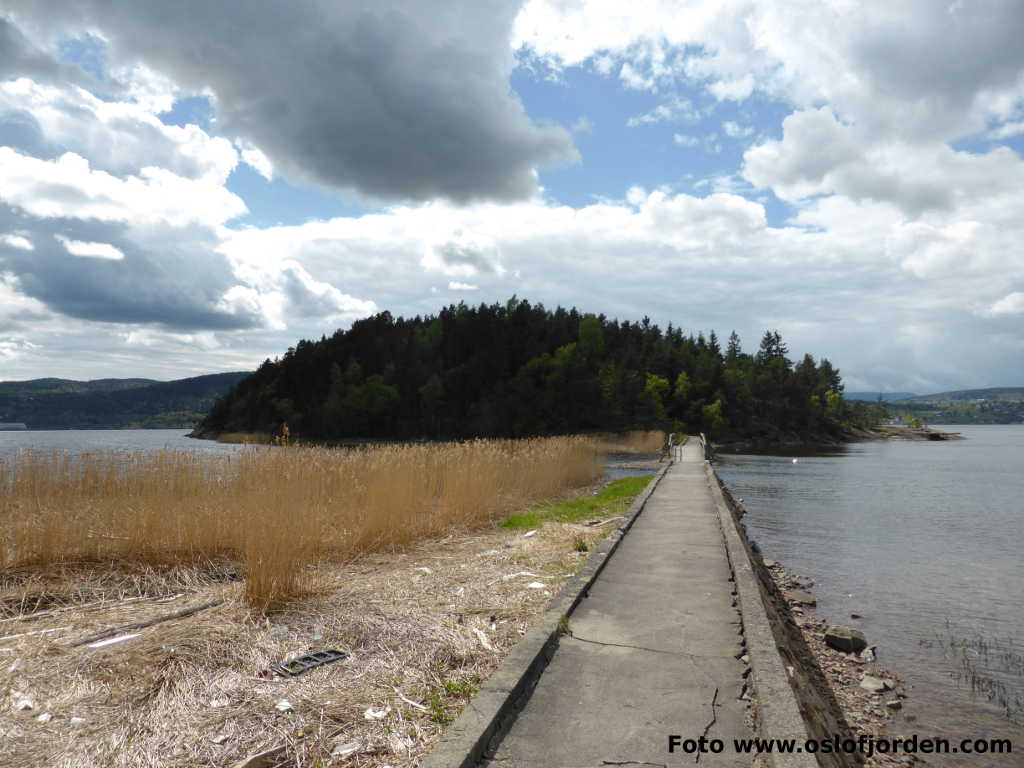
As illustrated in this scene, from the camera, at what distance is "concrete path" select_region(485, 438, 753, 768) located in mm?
3236

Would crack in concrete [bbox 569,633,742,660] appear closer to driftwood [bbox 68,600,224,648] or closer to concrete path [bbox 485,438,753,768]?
concrete path [bbox 485,438,753,768]

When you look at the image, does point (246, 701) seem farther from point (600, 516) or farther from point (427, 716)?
point (600, 516)

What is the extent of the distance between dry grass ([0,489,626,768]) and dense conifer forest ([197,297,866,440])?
62483 mm

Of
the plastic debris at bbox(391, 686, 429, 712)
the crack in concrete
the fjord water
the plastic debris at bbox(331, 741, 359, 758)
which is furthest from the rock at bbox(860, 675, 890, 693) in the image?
the plastic debris at bbox(331, 741, 359, 758)

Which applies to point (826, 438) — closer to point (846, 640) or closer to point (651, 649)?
point (846, 640)

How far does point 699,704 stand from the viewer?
148 inches

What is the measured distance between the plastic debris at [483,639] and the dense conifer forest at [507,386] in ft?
207

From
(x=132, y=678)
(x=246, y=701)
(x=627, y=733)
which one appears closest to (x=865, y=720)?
(x=627, y=733)

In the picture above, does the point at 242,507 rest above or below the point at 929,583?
above

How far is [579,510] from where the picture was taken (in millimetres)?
13797

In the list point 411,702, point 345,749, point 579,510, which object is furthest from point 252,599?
point 579,510

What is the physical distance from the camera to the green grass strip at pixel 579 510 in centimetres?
1186

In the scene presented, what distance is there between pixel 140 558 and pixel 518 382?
69.1 m

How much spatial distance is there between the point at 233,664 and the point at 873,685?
5.70m
